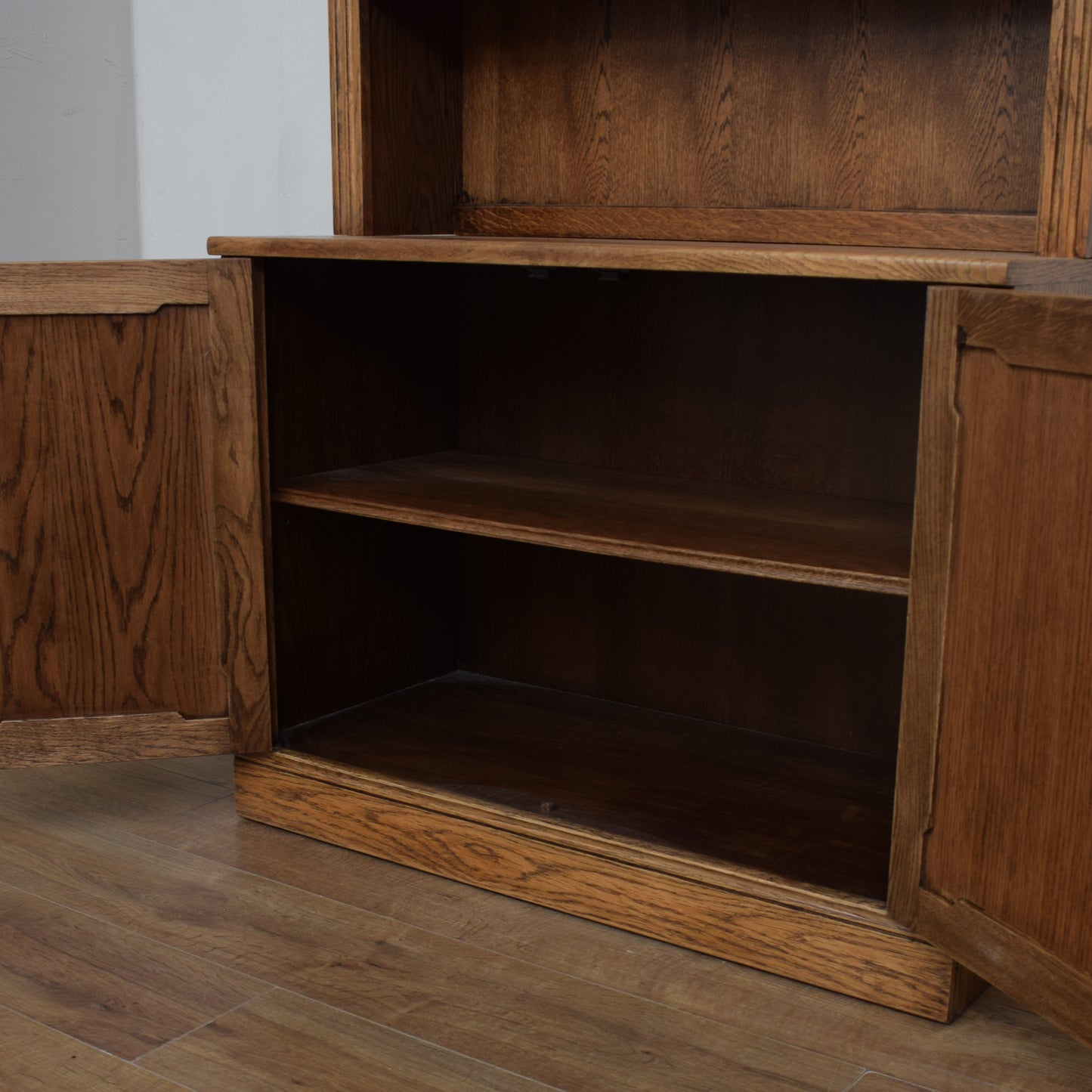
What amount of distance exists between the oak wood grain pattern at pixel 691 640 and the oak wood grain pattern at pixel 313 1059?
89 centimetres

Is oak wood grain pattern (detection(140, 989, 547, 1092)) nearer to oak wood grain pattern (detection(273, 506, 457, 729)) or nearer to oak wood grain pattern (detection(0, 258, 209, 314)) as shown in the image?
oak wood grain pattern (detection(273, 506, 457, 729))

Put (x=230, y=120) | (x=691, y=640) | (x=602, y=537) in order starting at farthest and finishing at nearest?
(x=230, y=120) < (x=691, y=640) < (x=602, y=537)

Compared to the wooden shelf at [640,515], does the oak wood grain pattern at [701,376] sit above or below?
above

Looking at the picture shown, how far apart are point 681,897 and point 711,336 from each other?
2.90 ft

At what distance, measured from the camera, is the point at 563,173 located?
7.14 feet

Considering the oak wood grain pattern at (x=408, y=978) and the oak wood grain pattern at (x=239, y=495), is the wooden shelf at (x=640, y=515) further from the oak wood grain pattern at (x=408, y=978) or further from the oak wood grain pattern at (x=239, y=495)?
the oak wood grain pattern at (x=408, y=978)

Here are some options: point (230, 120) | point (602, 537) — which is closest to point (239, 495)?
point (602, 537)

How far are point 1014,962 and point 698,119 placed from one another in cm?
130

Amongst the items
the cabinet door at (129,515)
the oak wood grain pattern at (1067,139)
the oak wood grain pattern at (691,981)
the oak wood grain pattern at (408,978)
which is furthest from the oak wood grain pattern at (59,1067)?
the oak wood grain pattern at (1067,139)

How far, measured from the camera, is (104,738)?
1953mm

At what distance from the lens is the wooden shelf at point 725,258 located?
1374 mm

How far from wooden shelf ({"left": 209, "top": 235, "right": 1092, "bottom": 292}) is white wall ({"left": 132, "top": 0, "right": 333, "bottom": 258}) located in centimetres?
87

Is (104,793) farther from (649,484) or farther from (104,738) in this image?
(649,484)

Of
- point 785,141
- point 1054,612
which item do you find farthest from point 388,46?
point 1054,612
